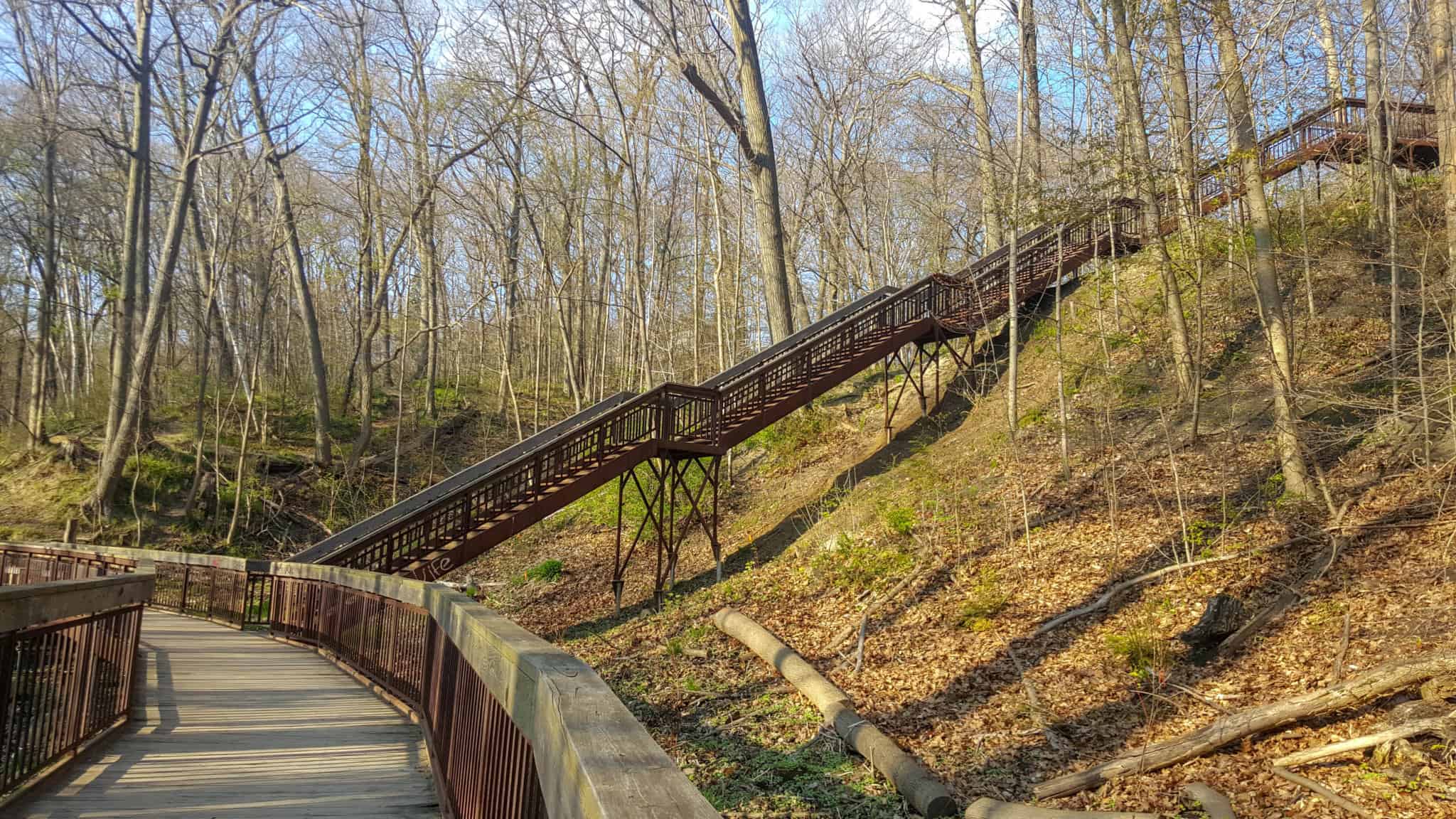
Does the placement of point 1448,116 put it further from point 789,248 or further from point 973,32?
point 789,248

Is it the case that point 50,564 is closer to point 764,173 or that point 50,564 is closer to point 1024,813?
point 1024,813

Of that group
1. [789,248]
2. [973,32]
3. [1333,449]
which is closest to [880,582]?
[1333,449]

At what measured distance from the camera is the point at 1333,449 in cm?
1077

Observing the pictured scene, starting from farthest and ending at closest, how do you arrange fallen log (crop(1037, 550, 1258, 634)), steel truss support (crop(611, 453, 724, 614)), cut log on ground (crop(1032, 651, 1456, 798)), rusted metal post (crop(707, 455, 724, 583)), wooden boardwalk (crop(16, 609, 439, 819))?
rusted metal post (crop(707, 455, 724, 583)) < steel truss support (crop(611, 453, 724, 614)) < fallen log (crop(1037, 550, 1258, 634)) < cut log on ground (crop(1032, 651, 1456, 798)) < wooden boardwalk (crop(16, 609, 439, 819))

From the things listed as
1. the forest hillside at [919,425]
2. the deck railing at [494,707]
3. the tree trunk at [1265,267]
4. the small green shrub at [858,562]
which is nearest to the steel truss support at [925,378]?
the forest hillside at [919,425]

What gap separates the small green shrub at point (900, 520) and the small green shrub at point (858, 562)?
366 mm

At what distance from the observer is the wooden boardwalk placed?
14.1ft

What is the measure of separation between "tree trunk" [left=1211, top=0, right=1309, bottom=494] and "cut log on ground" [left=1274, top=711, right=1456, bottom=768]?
14.4 ft

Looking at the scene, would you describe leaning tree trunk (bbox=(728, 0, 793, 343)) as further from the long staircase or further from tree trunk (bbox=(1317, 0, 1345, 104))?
tree trunk (bbox=(1317, 0, 1345, 104))

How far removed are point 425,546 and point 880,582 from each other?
23.9 feet

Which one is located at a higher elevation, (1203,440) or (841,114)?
(841,114)

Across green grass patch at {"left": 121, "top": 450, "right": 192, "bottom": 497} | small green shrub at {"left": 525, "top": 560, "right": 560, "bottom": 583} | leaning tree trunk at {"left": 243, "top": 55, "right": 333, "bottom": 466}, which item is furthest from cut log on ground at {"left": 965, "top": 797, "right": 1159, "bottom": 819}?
leaning tree trunk at {"left": 243, "top": 55, "right": 333, "bottom": 466}

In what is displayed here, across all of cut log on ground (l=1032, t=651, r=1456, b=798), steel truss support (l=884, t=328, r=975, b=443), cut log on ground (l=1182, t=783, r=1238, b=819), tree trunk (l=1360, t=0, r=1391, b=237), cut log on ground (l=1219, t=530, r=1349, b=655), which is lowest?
cut log on ground (l=1182, t=783, r=1238, b=819)

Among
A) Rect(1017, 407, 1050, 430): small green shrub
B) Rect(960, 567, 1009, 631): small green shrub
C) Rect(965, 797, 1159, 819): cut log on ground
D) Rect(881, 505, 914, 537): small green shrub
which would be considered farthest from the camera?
Rect(1017, 407, 1050, 430): small green shrub
